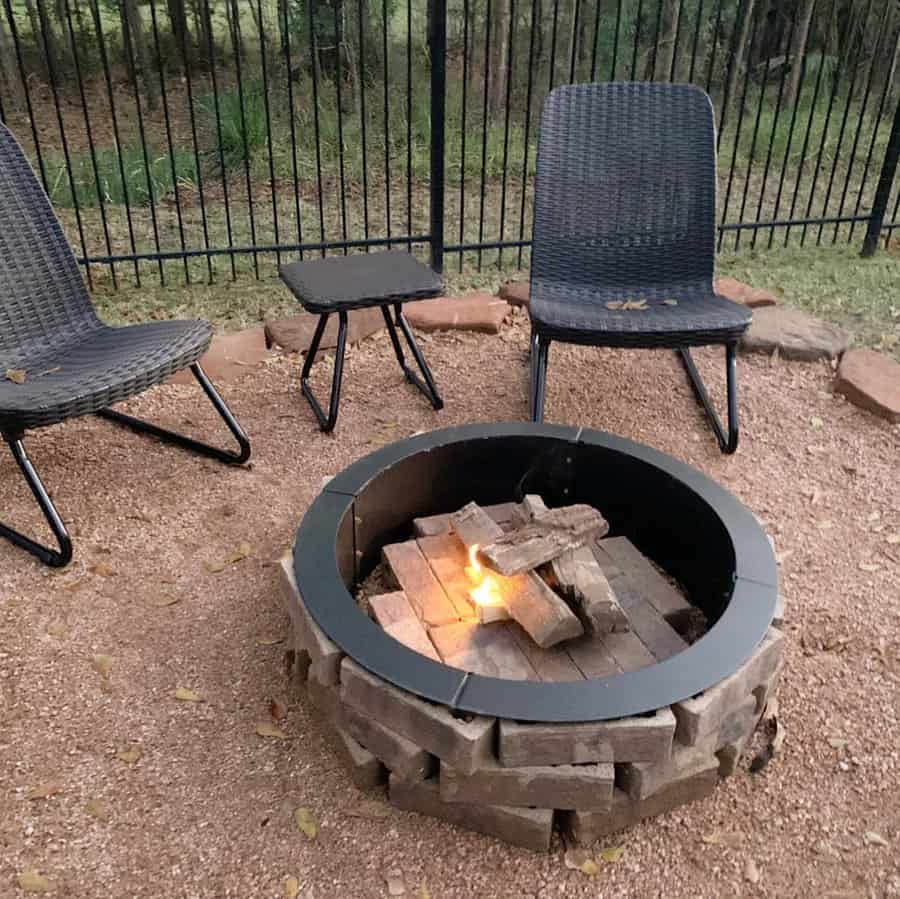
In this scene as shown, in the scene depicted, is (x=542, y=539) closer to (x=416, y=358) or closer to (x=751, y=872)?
(x=751, y=872)

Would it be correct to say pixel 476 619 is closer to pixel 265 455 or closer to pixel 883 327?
pixel 265 455

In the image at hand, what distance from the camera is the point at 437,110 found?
3713 mm

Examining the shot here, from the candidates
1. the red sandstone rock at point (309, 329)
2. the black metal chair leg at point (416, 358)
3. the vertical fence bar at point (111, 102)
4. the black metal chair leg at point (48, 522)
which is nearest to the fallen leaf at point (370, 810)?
the black metal chair leg at point (48, 522)

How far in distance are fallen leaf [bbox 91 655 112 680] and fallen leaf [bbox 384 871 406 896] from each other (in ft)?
2.64

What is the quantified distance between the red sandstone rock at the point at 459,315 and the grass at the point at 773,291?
13.4 inches

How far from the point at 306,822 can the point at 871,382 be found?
2520 mm

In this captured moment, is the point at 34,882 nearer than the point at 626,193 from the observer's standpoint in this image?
Yes

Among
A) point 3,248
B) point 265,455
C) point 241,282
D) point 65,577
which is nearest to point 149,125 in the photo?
point 241,282

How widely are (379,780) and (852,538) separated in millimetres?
1550

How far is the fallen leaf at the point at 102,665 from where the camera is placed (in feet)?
6.63

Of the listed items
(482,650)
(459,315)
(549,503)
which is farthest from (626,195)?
(482,650)

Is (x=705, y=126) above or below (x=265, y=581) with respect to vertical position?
above

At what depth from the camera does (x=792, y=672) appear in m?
2.07

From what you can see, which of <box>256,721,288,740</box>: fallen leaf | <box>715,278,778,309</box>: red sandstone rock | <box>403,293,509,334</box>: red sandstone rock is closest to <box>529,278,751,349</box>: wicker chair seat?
<box>403,293,509,334</box>: red sandstone rock
